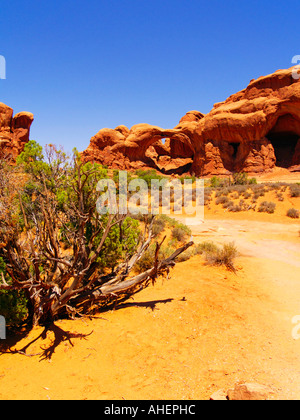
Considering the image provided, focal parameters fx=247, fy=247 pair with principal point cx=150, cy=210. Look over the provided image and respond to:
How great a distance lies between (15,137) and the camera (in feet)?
114

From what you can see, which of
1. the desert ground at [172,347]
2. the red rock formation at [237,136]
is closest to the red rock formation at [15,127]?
the red rock formation at [237,136]

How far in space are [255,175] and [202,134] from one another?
332 inches

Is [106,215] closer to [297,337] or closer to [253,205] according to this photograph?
[297,337]

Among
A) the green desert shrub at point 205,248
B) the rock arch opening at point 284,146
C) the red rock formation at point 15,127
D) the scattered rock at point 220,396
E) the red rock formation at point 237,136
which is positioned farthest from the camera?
the red rock formation at point 15,127

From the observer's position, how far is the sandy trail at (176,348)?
2688 mm

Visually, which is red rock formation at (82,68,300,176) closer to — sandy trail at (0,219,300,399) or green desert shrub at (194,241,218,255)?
green desert shrub at (194,241,218,255)

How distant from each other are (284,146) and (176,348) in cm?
3152

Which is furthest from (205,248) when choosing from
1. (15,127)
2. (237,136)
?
(15,127)

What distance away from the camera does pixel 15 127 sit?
35250mm

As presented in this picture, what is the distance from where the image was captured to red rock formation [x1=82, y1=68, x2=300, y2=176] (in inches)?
1024

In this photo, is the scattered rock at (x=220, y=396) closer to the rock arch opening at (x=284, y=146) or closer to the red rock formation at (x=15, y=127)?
the rock arch opening at (x=284, y=146)

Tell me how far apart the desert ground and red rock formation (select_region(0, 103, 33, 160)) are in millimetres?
35221

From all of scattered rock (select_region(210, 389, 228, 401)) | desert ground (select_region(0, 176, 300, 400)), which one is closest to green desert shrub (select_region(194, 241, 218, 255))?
desert ground (select_region(0, 176, 300, 400))

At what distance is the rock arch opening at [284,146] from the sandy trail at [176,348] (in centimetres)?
2645
